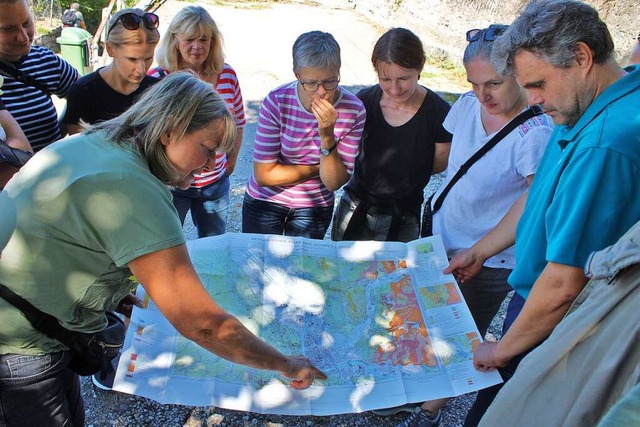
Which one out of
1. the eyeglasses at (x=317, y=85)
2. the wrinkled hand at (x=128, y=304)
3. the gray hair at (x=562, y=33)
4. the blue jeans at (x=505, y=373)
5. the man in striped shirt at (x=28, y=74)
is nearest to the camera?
the gray hair at (x=562, y=33)

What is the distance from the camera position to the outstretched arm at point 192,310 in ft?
4.17

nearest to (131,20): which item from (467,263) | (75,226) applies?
(75,226)

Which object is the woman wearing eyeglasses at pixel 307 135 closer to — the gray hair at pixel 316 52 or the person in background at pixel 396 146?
the gray hair at pixel 316 52

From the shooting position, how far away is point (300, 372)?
1.65m

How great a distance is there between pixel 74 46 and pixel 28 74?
237 inches

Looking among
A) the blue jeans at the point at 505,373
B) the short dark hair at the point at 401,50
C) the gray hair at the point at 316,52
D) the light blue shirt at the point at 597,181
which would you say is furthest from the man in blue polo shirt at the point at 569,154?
the gray hair at the point at 316,52

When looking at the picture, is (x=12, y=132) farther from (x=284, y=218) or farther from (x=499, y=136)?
(x=499, y=136)

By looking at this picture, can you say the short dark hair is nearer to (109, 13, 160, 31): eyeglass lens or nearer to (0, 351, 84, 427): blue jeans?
(109, 13, 160, 31): eyeglass lens

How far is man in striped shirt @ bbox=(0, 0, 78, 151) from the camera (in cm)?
221

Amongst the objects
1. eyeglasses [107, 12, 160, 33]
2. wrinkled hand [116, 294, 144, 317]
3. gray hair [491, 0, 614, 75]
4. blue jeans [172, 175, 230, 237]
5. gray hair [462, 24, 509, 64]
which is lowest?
blue jeans [172, 175, 230, 237]

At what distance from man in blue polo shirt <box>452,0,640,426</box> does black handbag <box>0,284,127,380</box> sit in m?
1.30

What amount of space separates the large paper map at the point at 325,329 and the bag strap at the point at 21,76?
1.17 meters

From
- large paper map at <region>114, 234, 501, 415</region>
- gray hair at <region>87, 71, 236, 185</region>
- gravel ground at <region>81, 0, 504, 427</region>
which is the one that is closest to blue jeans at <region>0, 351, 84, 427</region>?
large paper map at <region>114, 234, 501, 415</region>

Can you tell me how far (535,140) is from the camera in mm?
1881
